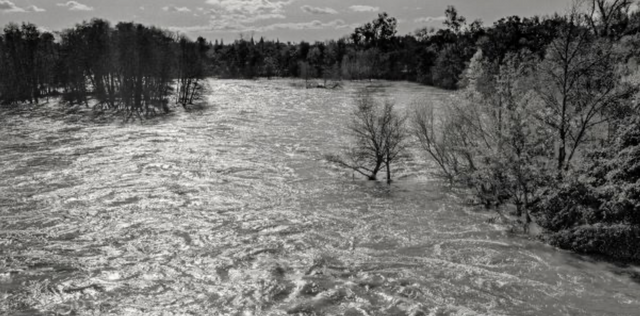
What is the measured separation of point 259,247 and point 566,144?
19.4m

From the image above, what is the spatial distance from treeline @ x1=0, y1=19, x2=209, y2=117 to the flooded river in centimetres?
3728

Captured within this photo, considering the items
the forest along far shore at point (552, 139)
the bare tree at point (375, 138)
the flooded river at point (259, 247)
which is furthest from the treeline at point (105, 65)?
the forest along far shore at point (552, 139)

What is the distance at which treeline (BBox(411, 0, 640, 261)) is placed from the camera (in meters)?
23.4

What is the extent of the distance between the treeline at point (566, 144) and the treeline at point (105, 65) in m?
52.5

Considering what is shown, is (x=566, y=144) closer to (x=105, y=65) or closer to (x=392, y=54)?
(x=105, y=65)

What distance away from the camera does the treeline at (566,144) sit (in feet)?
76.8

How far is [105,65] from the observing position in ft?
263

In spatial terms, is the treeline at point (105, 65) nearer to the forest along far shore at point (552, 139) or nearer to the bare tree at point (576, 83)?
the forest along far shore at point (552, 139)

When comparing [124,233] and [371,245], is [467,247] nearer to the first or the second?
[371,245]

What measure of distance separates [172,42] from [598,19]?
7497 centimetres

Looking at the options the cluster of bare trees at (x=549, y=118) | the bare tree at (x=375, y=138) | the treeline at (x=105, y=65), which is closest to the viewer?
the cluster of bare trees at (x=549, y=118)

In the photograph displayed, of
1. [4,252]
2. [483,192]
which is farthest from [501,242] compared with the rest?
[4,252]

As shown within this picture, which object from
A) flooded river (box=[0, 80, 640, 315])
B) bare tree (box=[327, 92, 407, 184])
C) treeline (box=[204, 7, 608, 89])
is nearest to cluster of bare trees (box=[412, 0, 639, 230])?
flooded river (box=[0, 80, 640, 315])

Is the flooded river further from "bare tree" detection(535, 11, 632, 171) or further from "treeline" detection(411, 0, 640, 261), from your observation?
"bare tree" detection(535, 11, 632, 171)
